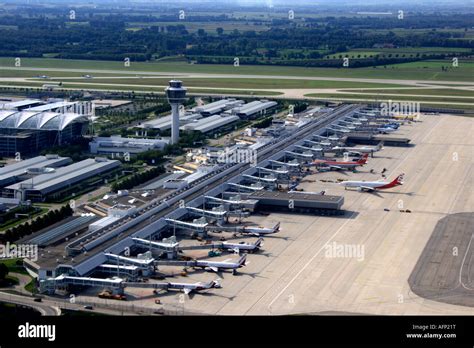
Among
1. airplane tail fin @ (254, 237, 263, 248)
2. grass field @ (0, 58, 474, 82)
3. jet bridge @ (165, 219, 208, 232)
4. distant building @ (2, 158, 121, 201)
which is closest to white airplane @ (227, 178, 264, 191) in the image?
jet bridge @ (165, 219, 208, 232)

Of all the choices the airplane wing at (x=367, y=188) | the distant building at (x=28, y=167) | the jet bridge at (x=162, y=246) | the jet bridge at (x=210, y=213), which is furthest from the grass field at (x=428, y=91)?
the jet bridge at (x=162, y=246)

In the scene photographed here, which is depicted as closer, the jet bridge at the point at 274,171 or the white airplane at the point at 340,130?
the jet bridge at the point at 274,171

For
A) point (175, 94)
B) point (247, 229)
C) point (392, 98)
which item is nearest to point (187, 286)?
point (247, 229)

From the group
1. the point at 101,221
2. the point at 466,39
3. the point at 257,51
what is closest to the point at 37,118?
the point at 101,221

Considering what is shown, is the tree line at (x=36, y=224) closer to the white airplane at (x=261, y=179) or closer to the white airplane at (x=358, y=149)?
the white airplane at (x=261, y=179)

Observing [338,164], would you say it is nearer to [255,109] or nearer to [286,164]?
[286,164]

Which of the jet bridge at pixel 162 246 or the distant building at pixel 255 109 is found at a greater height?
the distant building at pixel 255 109

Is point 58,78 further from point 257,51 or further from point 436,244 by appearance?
point 436,244

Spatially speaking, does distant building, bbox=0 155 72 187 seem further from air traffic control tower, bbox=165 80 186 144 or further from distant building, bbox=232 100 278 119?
distant building, bbox=232 100 278 119
